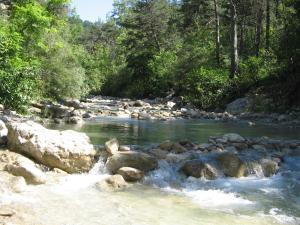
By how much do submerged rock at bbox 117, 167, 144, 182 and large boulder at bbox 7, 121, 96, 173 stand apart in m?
1.00

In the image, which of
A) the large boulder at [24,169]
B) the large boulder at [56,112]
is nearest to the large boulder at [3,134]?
the large boulder at [24,169]

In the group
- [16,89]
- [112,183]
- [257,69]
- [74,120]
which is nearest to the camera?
[112,183]

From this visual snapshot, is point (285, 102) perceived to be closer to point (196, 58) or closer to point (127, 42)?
point (196, 58)

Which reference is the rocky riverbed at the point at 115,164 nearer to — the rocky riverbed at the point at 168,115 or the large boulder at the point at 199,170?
the large boulder at the point at 199,170

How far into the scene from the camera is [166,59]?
38.5 meters

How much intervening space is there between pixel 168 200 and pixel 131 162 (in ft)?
6.52

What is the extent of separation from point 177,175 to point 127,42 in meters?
36.5

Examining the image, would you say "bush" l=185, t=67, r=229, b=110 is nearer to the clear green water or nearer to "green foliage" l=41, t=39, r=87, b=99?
the clear green water

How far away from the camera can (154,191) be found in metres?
8.43

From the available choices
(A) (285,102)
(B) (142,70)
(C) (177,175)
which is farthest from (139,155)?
(B) (142,70)

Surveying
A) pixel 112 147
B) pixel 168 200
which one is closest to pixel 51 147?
pixel 112 147

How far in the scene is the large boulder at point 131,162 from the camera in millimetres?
9539

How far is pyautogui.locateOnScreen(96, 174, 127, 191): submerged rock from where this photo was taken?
27.4 feet

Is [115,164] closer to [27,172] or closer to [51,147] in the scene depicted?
Answer: [51,147]
